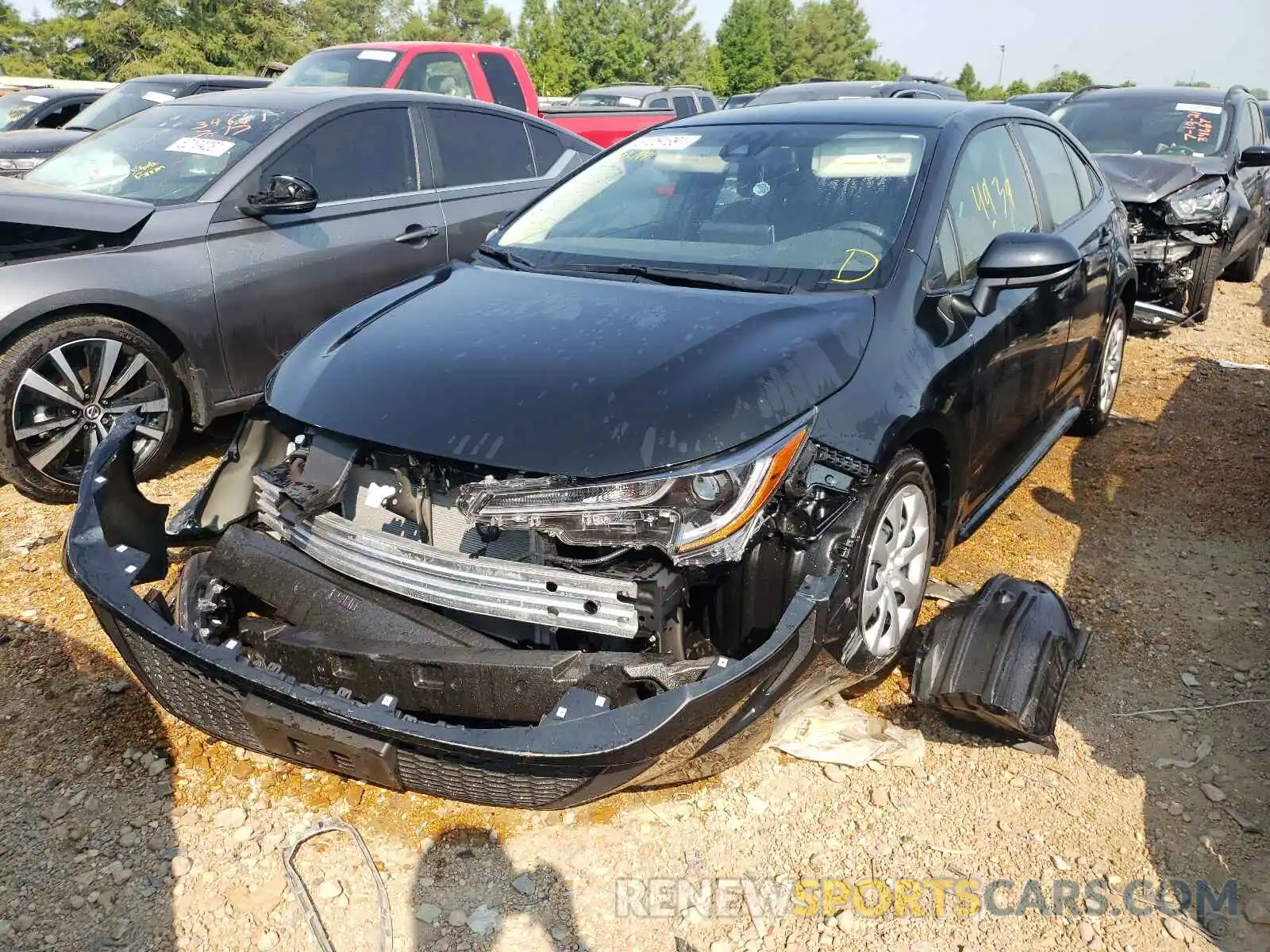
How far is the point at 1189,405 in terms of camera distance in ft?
19.5

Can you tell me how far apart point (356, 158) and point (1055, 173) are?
343cm

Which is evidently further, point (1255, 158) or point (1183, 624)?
point (1255, 158)

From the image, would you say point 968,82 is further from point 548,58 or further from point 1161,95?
point 1161,95

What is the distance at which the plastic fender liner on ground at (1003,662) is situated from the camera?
8.77ft

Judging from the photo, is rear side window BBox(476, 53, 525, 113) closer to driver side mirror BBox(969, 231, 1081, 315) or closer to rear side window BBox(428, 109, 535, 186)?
rear side window BBox(428, 109, 535, 186)

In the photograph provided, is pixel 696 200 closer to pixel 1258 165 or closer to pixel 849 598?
pixel 849 598

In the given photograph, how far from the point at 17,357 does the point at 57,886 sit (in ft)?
8.07

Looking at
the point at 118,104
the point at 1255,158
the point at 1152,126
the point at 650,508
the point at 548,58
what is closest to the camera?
the point at 650,508

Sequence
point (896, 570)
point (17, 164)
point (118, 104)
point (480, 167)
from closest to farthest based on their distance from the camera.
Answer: point (896, 570), point (480, 167), point (17, 164), point (118, 104)

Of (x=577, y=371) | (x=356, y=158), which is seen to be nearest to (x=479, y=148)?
(x=356, y=158)

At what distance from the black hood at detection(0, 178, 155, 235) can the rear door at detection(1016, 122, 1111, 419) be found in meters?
3.76

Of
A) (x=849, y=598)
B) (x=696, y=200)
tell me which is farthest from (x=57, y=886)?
(x=696, y=200)

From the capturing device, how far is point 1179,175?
7.10 m

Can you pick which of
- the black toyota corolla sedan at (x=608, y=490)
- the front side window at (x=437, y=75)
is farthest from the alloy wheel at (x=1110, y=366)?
the front side window at (x=437, y=75)
